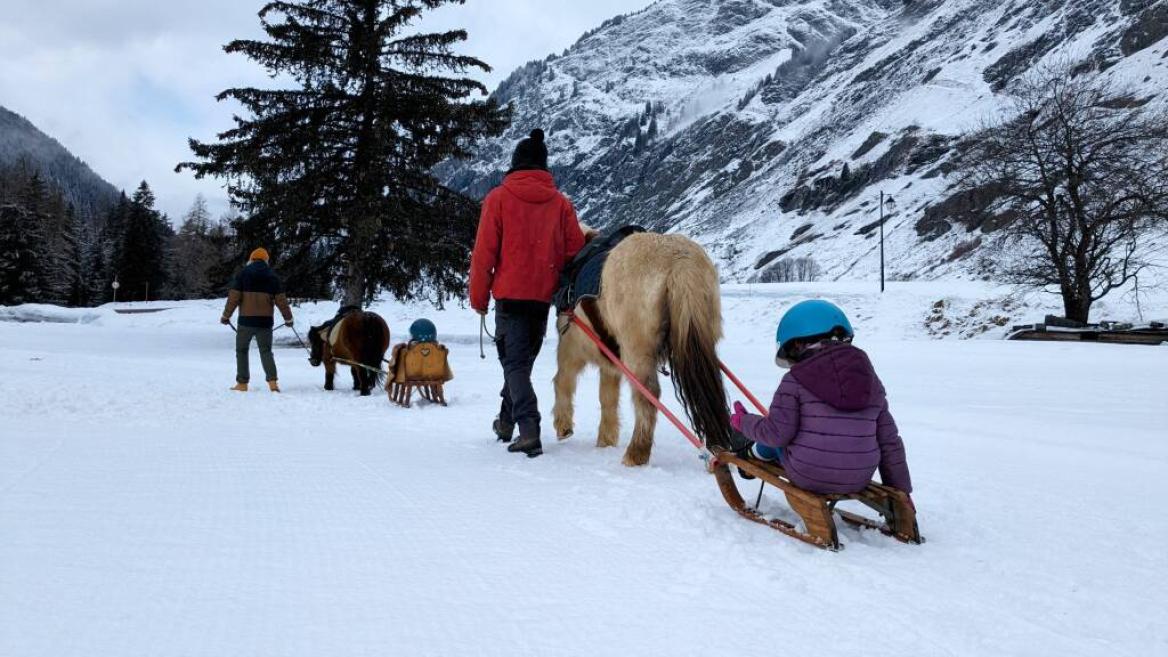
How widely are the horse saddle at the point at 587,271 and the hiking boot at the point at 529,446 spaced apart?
3.15ft

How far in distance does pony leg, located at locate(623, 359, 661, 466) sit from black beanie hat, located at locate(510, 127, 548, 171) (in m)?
1.74

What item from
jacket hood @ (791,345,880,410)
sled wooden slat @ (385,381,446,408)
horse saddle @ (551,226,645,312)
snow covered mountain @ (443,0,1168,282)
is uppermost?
snow covered mountain @ (443,0,1168,282)

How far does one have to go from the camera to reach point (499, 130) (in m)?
18.0

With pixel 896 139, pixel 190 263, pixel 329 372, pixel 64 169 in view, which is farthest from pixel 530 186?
pixel 64 169

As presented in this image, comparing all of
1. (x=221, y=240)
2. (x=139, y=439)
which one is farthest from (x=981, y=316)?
(x=221, y=240)

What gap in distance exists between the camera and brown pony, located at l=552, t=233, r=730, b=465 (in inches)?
139

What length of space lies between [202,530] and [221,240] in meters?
17.6

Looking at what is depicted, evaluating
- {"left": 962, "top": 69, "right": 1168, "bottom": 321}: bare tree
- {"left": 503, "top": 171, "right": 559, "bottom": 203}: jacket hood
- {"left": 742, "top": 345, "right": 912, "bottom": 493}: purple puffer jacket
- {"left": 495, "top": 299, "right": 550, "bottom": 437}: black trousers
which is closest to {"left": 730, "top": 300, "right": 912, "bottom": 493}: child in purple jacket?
{"left": 742, "top": 345, "right": 912, "bottom": 493}: purple puffer jacket

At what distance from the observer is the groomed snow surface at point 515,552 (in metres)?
1.71

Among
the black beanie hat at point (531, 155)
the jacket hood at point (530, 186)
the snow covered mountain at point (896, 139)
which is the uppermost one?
the snow covered mountain at point (896, 139)

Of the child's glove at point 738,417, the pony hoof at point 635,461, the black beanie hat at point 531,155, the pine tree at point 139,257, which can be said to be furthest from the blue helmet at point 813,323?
the pine tree at point 139,257

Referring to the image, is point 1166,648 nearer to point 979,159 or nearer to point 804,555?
point 804,555

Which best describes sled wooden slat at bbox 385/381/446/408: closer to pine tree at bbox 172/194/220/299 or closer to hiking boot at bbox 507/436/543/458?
hiking boot at bbox 507/436/543/458

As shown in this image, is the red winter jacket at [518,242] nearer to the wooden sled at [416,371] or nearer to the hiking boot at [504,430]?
the hiking boot at [504,430]
